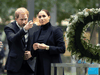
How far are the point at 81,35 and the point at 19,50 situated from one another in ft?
3.93

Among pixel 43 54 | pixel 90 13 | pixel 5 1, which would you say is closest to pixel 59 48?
pixel 43 54

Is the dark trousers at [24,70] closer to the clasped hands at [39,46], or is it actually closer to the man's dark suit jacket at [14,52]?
the man's dark suit jacket at [14,52]

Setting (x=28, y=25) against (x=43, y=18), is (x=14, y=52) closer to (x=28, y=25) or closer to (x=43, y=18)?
(x=28, y=25)

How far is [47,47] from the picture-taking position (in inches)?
156

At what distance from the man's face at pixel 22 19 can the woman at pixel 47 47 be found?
0.32 metres

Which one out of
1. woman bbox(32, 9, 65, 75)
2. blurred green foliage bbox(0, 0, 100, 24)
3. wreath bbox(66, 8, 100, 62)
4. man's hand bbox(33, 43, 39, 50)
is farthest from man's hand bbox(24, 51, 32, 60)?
blurred green foliage bbox(0, 0, 100, 24)

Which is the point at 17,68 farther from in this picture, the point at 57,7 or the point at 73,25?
the point at 57,7

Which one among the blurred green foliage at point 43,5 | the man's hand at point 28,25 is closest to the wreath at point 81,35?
the man's hand at point 28,25

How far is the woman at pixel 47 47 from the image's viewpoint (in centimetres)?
398

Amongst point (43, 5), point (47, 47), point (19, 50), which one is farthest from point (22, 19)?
point (43, 5)

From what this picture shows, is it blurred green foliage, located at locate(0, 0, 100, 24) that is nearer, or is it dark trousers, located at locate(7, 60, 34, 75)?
dark trousers, located at locate(7, 60, 34, 75)

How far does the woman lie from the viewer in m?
3.98

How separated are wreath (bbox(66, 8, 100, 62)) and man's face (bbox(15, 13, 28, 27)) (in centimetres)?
102

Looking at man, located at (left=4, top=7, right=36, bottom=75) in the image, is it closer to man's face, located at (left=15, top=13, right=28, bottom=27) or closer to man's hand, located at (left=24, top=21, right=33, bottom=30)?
man's face, located at (left=15, top=13, right=28, bottom=27)
